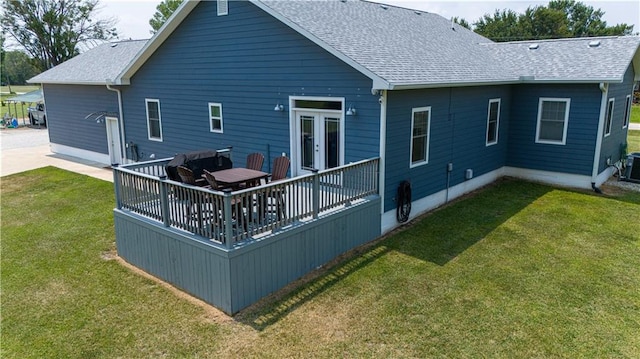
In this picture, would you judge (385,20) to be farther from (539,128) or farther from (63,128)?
(63,128)

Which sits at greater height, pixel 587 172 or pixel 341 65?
pixel 341 65

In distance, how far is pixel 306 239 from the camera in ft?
22.5

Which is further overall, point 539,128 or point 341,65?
point 539,128

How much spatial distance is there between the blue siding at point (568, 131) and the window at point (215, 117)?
8.48 metres

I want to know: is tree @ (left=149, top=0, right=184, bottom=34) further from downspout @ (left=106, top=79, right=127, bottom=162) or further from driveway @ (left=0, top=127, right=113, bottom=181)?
downspout @ (left=106, top=79, right=127, bottom=162)

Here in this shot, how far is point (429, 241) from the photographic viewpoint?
26.7ft

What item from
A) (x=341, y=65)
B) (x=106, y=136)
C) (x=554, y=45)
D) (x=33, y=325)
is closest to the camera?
(x=33, y=325)

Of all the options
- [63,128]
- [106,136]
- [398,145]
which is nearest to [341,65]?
[398,145]

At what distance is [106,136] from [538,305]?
575 inches

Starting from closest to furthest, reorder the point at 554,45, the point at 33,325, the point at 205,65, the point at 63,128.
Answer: the point at 33,325 → the point at 205,65 → the point at 554,45 → the point at 63,128

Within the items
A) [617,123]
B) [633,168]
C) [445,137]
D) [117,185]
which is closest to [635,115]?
[617,123]

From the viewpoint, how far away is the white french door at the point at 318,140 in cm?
885

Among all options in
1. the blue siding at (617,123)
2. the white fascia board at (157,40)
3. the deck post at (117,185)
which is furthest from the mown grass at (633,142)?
the deck post at (117,185)

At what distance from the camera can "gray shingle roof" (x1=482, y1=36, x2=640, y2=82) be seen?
36.5 ft
